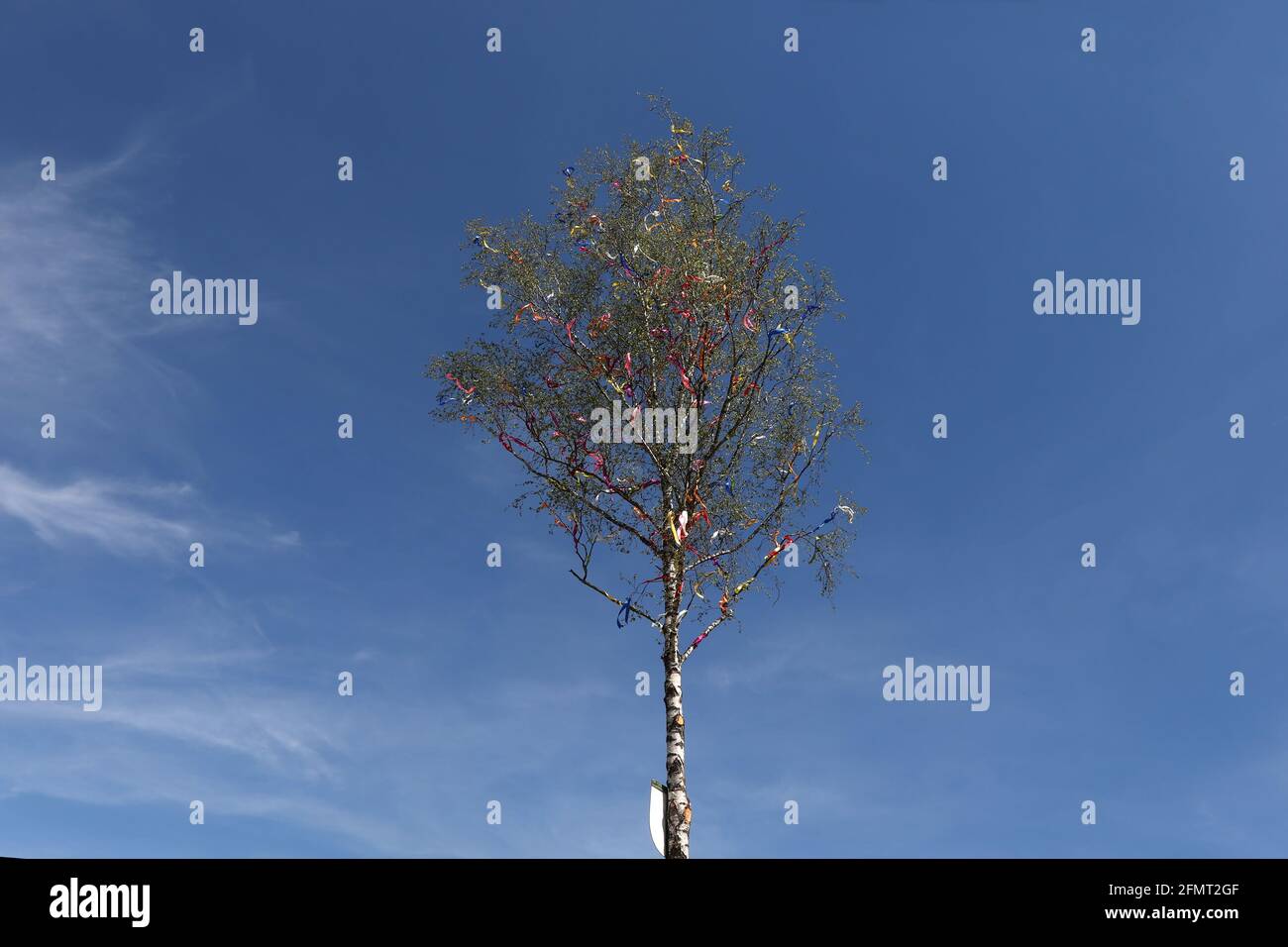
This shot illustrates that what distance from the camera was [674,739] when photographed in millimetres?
18703

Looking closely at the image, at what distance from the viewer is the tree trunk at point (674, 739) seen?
18.1 meters
